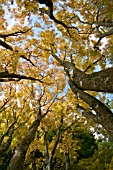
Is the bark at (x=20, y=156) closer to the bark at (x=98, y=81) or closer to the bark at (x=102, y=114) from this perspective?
the bark at (x=102, y=114)

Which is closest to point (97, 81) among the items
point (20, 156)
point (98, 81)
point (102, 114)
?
point (98, 81)

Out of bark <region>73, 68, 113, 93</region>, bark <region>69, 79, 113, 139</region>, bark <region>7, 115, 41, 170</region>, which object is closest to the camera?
bark <region>73, 68, 113, 93</region>

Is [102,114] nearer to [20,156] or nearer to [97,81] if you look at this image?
[97,81]

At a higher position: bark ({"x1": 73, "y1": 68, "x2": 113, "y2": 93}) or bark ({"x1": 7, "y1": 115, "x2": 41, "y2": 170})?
bark ({"x1": 73, "y1": 68, "x2": 113, "y2": 93})

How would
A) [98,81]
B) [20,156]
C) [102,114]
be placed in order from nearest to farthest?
[98,81] → [102,114] → [20,156]

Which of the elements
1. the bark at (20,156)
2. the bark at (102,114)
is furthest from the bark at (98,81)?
the bark at (20,156)

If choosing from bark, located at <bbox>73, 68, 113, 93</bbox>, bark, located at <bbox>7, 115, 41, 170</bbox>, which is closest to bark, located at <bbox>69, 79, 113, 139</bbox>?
bark, located at <bbox>73, 68, 113, 93</bbox>

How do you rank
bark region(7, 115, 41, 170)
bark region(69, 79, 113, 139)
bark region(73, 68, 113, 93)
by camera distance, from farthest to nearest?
1. bark region(7, 115, 41, 170)
2. bark region(69, 79, 113, 139)
3. bark region(73, 68, 113, 93)

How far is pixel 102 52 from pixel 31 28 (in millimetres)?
3966

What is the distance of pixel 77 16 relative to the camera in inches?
410

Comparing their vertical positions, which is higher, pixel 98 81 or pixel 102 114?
pixel 98 81

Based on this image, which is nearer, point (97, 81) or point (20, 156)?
point (97, 81)

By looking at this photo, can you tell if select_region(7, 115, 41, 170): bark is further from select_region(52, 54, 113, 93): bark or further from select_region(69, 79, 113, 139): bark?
select_region(52, 54, 113, 93): bark

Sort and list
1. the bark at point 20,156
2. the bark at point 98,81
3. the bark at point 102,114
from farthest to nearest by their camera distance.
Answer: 1. the bark at point 20,156
2. the bark at point 102,114
3. the bark at point 98,81
